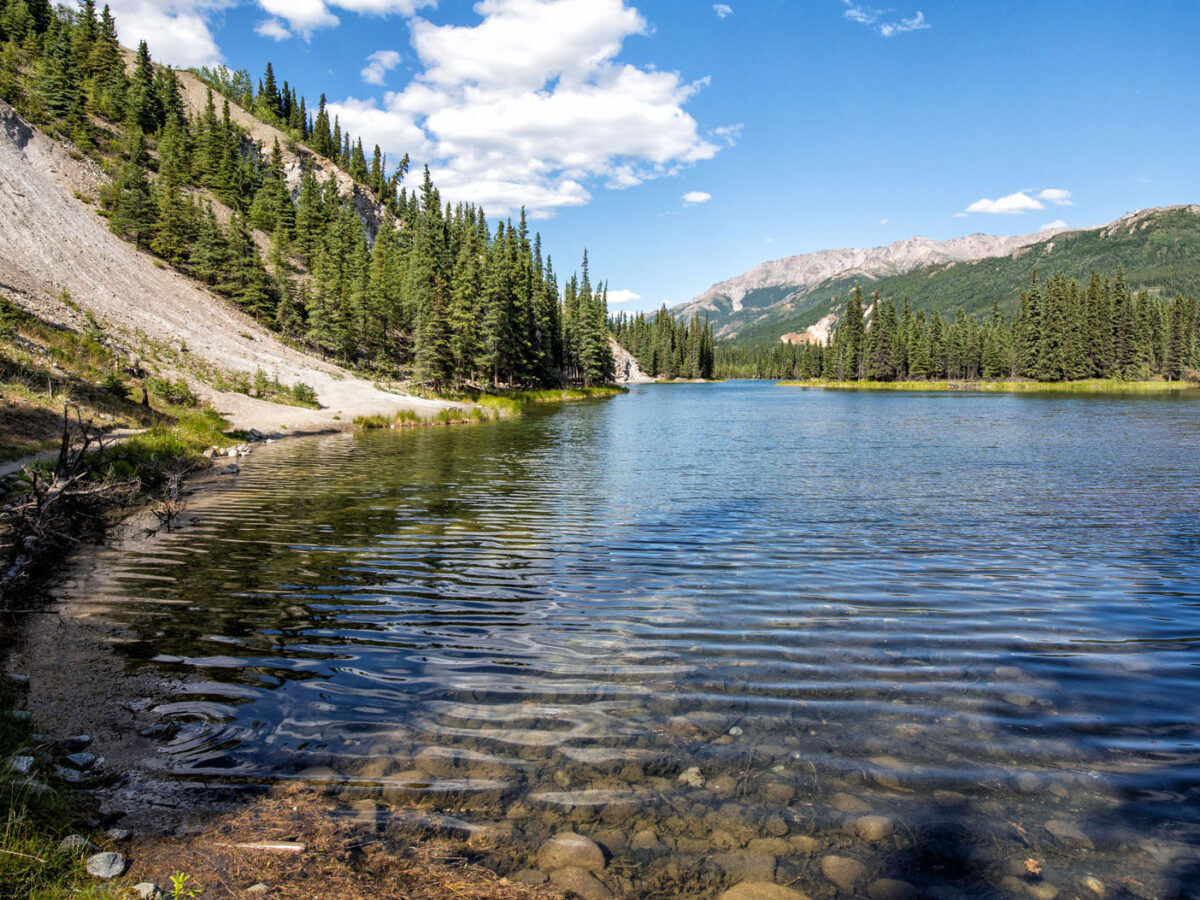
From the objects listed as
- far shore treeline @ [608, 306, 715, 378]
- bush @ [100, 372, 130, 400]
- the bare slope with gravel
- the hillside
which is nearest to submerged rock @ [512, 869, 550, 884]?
bush @ [100, 372, 130, 400]

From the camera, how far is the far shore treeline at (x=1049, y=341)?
107 m

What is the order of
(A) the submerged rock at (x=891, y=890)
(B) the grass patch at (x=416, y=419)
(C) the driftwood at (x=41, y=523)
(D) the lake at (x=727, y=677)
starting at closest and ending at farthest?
(A) the submerged rock at (x=891, y=890) < (D) the lake at (x=727, y=677) < (C) the driftwood at (x=41, y=523) < (B) the grass patch at (x=416, y=419)

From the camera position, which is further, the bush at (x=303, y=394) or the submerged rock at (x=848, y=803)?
the bush at (x=303, y=394)

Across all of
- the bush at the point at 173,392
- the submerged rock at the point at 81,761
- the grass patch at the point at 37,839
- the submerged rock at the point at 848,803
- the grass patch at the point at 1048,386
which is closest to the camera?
the grass patch at the point at 37,839

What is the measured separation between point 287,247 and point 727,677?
95958 mm

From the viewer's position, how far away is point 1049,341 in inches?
4176

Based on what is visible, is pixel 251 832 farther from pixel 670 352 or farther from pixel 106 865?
pixel 670 352

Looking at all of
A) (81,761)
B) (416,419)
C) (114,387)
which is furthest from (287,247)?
(81,761)

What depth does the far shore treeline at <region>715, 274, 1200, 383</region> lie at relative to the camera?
106750mm

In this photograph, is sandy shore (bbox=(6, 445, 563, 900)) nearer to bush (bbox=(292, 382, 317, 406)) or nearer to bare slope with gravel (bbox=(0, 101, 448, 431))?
bare slope with gravel (bbox=(0, 101, 448, 431))

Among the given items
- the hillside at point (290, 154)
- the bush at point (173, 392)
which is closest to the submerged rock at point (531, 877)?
the bush at point (173, 392)

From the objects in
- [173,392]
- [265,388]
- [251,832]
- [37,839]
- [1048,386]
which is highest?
[265,388]

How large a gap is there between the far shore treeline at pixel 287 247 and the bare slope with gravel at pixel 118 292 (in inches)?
191

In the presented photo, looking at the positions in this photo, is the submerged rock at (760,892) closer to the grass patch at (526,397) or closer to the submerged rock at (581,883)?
the submerged rock at (581,883)
